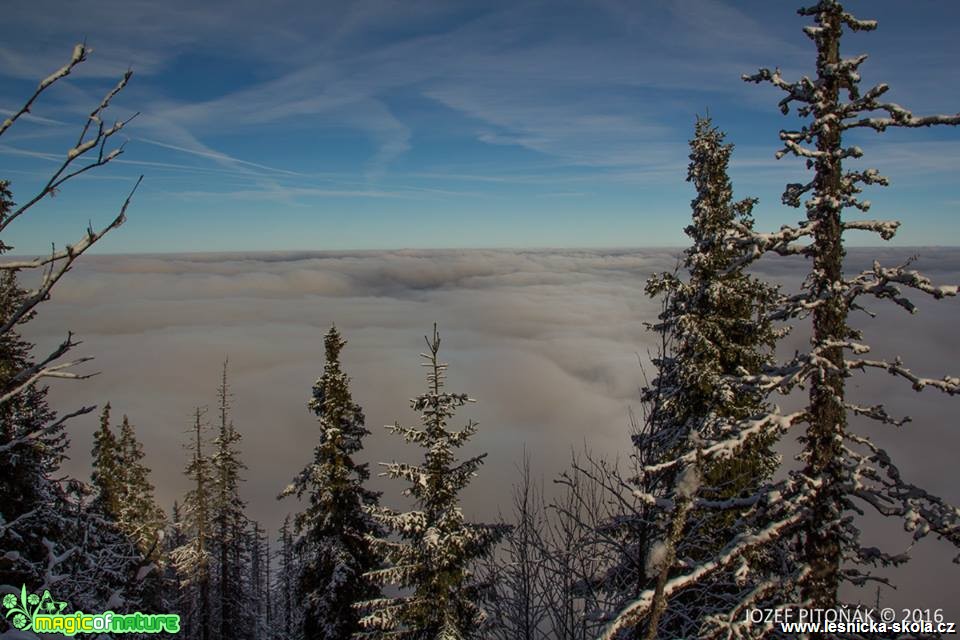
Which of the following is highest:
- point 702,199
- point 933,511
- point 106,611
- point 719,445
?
point 702,199

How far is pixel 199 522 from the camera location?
89.1 feet

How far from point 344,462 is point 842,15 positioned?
15765mm

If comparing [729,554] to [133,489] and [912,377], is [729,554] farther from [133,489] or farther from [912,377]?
[133,489]

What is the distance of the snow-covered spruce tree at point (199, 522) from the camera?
26.0 meters

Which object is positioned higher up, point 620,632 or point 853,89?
point 853,89

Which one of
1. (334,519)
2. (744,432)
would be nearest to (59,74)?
(744,432)

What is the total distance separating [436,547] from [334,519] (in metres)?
5.66

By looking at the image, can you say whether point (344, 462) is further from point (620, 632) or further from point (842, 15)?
point (842, 15)

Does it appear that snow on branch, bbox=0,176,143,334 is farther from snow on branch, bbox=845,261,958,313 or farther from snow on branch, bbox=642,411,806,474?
snow on branch, bbox=845,261,958,313

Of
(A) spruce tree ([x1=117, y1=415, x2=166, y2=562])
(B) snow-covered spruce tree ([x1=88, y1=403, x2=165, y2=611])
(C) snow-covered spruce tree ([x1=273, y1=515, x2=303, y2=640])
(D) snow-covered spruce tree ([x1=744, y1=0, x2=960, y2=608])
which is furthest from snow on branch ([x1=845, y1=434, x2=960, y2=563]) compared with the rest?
(A) spruce tree ([x1=117, y1=415, x2=166, y2=562])

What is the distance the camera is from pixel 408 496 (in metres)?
13.0

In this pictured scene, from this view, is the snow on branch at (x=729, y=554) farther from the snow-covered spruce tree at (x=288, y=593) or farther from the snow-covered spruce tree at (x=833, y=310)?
the snow-covered spruce tree at (x=288, y=593)

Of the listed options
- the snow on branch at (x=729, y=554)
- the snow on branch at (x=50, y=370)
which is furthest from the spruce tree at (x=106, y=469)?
the snow on branch at (x=729, y=554)

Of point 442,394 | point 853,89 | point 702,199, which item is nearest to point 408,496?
point 442,394
